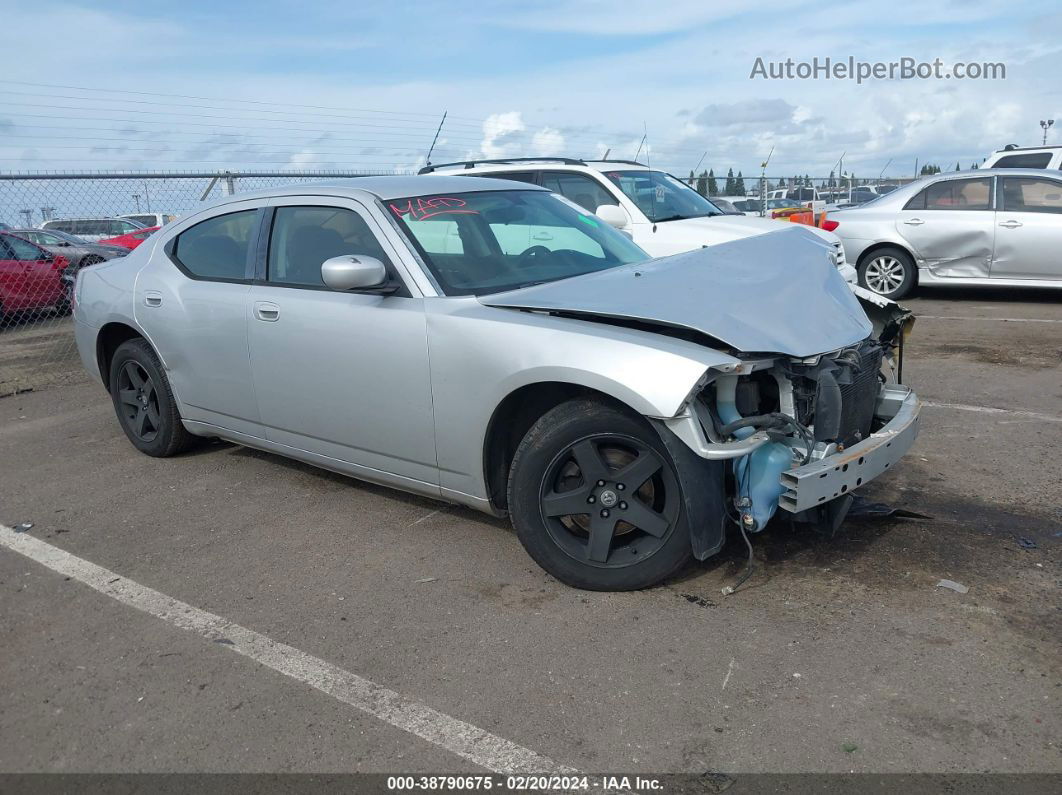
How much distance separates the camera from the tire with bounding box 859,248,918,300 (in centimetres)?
1112

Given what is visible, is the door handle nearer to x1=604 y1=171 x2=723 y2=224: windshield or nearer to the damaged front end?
the damaged front end

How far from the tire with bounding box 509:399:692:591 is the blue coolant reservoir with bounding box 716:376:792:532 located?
25 centimetres

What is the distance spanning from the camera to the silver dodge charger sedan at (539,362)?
3.40 metres

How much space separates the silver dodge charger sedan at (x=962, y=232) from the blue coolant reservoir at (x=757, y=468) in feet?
27.9

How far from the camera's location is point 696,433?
3260 millimetres

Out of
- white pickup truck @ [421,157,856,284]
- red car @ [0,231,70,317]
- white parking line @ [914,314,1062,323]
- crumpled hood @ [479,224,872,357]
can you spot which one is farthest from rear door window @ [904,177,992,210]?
red car @ [0,231,70,317]

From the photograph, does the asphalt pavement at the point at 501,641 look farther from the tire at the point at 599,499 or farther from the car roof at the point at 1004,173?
the car roof at the point at 1004,173

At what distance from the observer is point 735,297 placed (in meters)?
3.69

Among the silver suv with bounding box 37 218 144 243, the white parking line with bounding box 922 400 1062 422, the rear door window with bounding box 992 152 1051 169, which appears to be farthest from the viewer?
the silver suv with bounding box 37 218 144 243

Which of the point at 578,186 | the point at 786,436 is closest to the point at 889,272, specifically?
the point at 578,186

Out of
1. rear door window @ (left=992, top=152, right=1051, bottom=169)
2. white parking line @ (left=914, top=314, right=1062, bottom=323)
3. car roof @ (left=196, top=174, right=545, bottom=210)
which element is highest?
rear door window @ (left=992, top=152, right=1051, bottom=169)

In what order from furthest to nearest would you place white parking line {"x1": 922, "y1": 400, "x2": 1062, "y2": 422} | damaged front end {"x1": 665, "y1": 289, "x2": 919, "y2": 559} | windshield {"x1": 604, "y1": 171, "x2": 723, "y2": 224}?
windshield {"x1": 604, "y1": 171, "x2": 723, "y2": 224} → white parking line {"x1": 922, "y1": 400, "x2": 1062, "y2": 422} → damaged front end {"x1": 665, "y1": 289, "x2": 919, "y2": 559}

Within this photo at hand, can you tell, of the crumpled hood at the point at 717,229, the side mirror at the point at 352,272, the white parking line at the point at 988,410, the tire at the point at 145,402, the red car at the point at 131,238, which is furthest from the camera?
the red car at the point at 131,238

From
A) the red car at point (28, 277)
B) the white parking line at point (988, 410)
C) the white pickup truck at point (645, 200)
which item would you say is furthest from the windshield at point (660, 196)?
the red car at point (28, 277)
